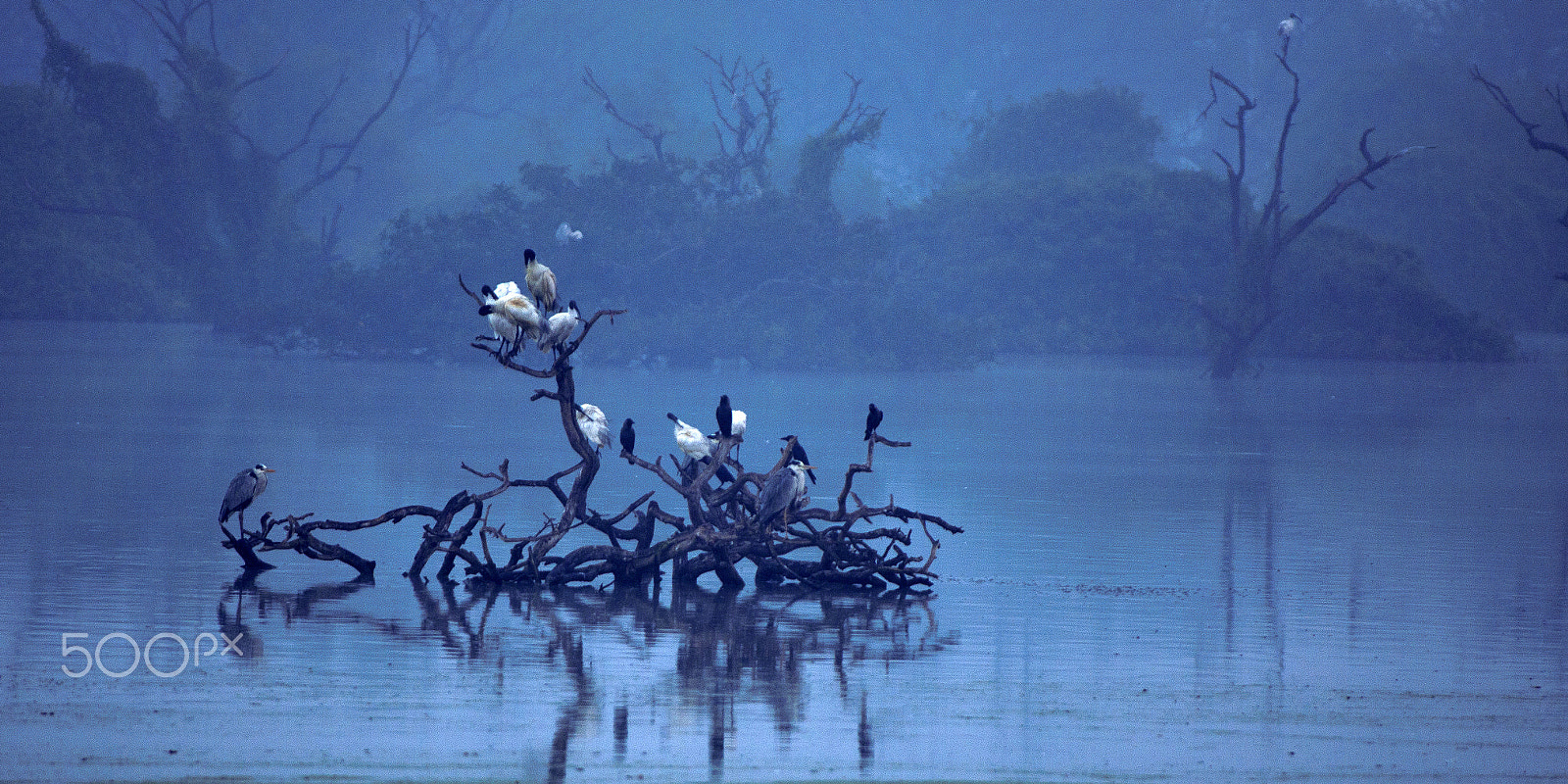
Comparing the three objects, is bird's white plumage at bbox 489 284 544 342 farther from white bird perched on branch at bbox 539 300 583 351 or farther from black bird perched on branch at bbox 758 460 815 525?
black bird perched on branch at bbox 758 460 815 525

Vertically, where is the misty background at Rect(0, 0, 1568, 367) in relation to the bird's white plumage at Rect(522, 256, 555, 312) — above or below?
above

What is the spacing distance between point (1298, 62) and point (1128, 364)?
204ft

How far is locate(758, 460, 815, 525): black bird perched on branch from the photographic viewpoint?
11.2 meters

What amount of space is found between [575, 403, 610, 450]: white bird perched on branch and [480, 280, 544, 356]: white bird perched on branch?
111 cm

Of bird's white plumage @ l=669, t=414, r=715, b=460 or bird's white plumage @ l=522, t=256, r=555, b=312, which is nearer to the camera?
bird's white plumage @ l=522, t=256, r=555, b=312

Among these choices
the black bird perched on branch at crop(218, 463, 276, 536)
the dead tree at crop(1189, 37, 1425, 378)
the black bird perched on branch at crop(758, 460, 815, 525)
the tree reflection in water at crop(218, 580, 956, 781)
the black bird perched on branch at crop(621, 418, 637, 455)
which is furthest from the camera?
the dead tree at crop(1189, 37, 1425, 378)

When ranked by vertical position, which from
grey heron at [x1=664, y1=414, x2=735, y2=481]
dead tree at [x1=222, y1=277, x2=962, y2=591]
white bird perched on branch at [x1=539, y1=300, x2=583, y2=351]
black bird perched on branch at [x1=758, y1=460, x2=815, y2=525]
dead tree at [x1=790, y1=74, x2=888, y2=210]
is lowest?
dead tree at [x1=222, y1=277, x2=962, y2=591]

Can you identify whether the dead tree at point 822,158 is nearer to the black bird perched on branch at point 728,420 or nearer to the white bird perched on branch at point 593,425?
the white bird perched on branch at point 593,425

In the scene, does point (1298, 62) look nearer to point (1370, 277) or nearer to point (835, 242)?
point (1370, 277)

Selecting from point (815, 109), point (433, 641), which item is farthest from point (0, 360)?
point (815, 109)

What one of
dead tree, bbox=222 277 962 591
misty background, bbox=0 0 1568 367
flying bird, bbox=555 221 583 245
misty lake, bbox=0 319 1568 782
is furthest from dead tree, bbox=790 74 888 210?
dead tree, bbox=222 277 962 591

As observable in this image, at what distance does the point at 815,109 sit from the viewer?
10406 centimetres

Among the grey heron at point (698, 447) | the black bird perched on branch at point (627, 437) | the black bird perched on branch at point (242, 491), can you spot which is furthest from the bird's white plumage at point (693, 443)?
the black bird perched on branch at point (242, 491)

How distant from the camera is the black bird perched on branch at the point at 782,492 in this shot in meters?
11.2
